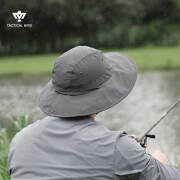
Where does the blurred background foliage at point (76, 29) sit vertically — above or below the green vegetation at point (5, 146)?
below

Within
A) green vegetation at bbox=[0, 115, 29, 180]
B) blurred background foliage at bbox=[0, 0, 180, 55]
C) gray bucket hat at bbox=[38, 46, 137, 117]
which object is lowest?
blurred background foliage at bbox=[0, 0, 180, 55]

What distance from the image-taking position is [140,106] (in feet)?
32.7

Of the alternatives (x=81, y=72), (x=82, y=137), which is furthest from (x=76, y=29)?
(x=82, y=137)

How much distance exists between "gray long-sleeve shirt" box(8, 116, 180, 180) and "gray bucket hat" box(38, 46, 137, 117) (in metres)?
0.05

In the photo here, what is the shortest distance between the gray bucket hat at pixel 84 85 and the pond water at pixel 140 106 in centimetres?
254

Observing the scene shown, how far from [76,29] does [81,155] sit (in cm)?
2936

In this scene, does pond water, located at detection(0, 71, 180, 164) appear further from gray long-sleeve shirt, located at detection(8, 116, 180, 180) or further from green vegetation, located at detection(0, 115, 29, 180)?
gray long-sleeve shirt, located at detection(8, 116, 180, 180)

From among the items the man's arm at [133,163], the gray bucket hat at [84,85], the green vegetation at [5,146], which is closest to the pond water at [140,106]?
the green vegetation at [5,146]

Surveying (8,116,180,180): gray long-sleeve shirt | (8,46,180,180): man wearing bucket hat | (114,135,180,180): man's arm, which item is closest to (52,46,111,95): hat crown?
(8,46,180,180): man wearing bucket hat

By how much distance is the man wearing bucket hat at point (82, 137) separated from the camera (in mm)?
1597

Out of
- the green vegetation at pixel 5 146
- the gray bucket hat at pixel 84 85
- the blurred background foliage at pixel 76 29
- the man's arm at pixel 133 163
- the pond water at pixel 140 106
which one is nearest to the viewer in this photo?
the man's arm at pixel 133 163

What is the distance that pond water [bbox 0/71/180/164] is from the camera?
21.4 ft

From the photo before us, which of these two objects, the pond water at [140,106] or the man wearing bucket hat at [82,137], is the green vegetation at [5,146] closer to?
the pond water at [140,106]

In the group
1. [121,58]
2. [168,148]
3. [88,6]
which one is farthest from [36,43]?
[121,58]
